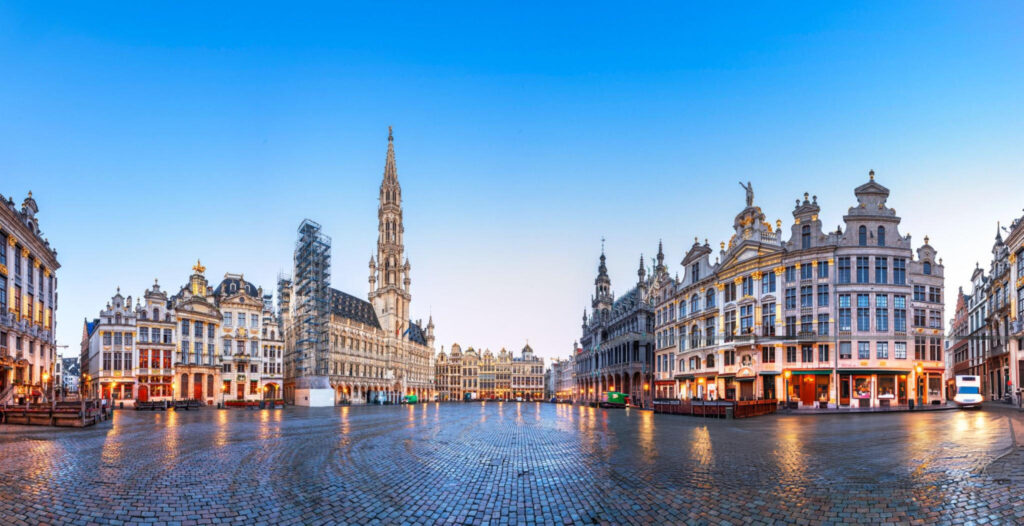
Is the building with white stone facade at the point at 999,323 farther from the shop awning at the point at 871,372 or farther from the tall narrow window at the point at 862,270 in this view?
the tall narrow window at the point at 862,270

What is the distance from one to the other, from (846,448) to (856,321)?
Result: 37.2 metres

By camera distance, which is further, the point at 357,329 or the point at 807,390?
the point at 357,329

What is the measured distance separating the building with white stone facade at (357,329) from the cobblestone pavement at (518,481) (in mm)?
71063

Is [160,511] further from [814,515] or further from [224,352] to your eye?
[224,352]

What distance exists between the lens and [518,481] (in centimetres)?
1352

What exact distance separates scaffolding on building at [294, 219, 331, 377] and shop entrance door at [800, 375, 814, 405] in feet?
220

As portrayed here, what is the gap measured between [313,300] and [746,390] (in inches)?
2505

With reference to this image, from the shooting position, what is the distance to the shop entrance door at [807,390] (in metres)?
52.0

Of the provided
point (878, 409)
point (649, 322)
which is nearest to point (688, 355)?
point (649, 322)

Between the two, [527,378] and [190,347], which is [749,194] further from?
[527,378]

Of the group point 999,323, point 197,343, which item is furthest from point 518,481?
point 197,343

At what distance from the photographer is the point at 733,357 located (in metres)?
59.0

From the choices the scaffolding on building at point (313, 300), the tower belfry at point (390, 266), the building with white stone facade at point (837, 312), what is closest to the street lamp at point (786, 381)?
the building with white stone facade at point (837, 312)

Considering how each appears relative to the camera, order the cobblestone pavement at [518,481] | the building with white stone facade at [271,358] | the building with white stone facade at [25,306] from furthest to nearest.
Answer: the building with white stone facade at [271,358] → the building with white stone facade at [25,306] → the cobblestone pavement at [518,481]
